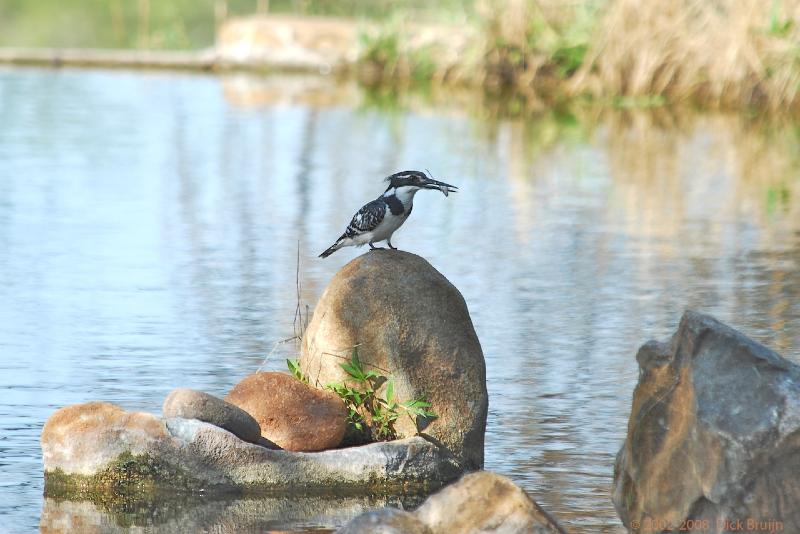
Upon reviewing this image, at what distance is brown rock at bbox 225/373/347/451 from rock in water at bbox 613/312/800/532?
1493 millimetres

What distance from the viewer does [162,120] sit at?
22750 mm

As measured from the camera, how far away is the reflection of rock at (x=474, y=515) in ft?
17.9

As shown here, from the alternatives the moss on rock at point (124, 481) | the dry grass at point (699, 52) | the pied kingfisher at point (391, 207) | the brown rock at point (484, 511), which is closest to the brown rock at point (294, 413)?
the moss on rock at point (124, 481)

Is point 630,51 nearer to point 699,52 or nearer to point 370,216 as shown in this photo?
point 699,52

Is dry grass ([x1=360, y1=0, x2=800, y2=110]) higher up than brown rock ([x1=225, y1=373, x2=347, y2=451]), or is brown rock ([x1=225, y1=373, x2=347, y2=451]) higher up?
brown rock ([x1=225, y1=373, x2=347, y2=451])

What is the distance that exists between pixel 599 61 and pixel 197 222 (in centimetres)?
1548

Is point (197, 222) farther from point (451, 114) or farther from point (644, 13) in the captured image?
point (644, 13)

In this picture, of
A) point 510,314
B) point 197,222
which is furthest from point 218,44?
point 510,314

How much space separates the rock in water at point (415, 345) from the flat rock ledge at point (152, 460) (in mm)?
629

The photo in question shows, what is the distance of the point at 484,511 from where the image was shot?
5504 millimetres

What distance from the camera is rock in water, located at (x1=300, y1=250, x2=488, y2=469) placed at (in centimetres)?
712

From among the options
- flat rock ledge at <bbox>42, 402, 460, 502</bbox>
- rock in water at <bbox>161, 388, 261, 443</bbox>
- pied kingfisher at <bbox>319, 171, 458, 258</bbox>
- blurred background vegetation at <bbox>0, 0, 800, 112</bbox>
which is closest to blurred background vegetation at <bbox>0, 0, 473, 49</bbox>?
blurred background vegetation at <bbox>0, 0, 800, 112</bbox>

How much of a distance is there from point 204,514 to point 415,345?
4.23 feet

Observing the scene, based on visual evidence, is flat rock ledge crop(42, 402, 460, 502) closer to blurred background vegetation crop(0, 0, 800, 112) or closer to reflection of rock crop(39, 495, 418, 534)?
reflection of rock crop(39, 495, 418, 534)
